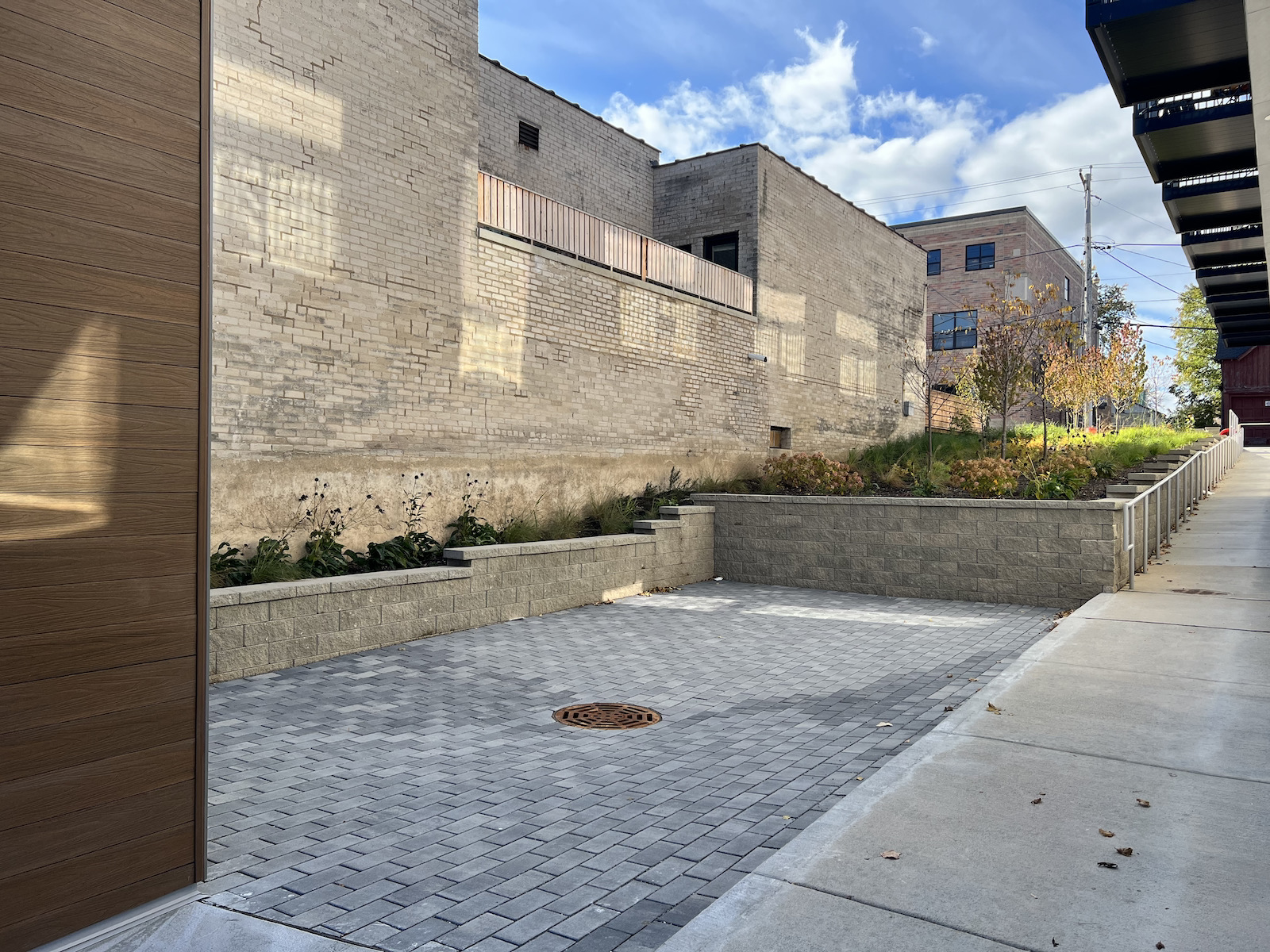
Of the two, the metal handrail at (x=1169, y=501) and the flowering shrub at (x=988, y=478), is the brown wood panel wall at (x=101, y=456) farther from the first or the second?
the flowering shrub at (x=988, y=478)

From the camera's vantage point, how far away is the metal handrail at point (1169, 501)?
10.9m

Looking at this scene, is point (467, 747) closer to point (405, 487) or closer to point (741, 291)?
point (405, 487)

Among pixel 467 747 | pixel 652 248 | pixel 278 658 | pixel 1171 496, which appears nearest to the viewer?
Result: pixel 467 747

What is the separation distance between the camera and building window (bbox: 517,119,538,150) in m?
17.1

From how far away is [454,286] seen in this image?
37.5 feet

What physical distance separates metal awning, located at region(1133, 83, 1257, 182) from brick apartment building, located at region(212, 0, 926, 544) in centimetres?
735

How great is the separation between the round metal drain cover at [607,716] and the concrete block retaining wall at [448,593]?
2420 mm

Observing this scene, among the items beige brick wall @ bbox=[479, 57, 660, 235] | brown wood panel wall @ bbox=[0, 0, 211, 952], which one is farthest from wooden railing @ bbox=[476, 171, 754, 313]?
brown wood panel wall @ bbox=[0, 0, 211, 952]

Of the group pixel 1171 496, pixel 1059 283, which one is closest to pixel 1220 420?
pixel 1059 283

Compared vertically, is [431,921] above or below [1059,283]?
below

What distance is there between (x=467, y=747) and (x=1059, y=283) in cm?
5001

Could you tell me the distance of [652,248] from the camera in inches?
614

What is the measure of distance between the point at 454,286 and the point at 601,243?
3711 mm

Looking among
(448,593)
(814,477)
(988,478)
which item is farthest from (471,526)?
(988,478)
